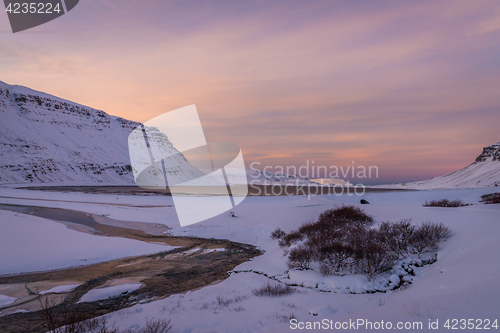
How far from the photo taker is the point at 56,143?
106 m

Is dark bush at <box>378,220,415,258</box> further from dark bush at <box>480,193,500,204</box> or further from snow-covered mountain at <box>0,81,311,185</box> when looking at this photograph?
snow-covered mountain at <box>0,81,311,185</box>

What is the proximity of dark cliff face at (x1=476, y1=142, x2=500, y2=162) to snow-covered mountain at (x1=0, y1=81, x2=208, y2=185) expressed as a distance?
131732mm

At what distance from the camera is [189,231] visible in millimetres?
22297

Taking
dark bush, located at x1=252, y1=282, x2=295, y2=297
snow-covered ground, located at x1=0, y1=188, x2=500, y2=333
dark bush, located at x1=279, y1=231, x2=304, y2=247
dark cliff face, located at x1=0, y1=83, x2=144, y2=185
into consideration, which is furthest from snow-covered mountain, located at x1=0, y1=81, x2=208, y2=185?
dark bush, located at x1=252, y1=282, x2=295, y2=297

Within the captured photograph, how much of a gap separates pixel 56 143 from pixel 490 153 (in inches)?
6260

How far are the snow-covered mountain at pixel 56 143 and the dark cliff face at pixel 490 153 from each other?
5186 inches

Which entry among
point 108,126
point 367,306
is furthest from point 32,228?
point 108,126

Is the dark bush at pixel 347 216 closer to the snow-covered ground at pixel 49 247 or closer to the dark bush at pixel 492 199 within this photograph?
the dark bush at pixel 492 199

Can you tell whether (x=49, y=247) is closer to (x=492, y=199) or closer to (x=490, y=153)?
(x=492, y=199)

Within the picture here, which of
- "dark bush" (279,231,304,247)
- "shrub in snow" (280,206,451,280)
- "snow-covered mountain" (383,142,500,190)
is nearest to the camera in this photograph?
"shrub in snow" (280,206,451,280)

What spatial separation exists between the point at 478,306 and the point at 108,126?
558 feet

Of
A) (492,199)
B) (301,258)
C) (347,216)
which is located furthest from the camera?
(492,199)

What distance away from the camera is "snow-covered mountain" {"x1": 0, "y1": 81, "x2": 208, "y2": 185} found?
86.8 metres

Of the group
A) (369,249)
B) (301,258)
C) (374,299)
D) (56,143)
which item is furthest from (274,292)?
(56,143)
